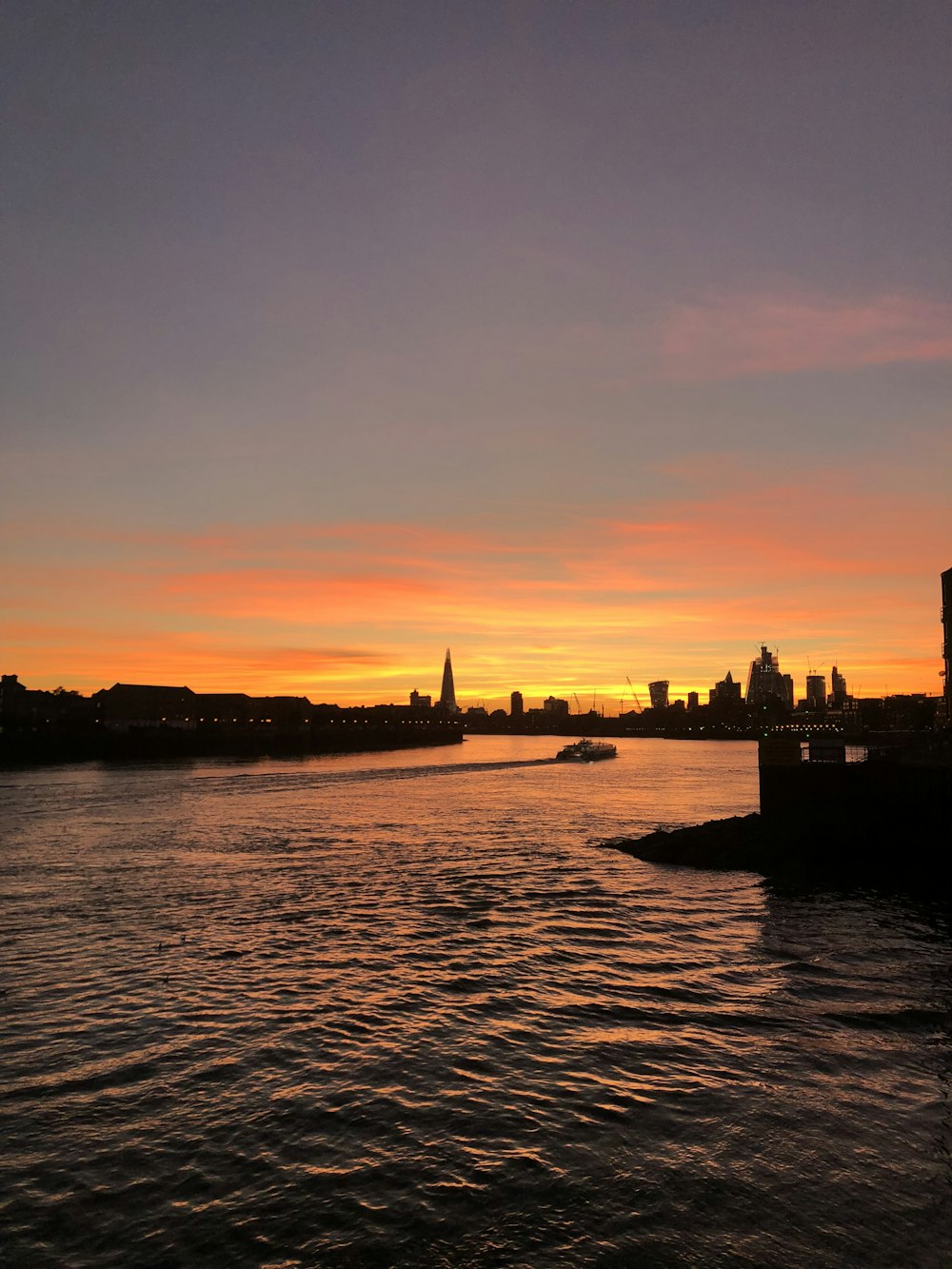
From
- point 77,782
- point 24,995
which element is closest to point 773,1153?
point 24,995

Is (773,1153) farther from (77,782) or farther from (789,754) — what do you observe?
(77,782)

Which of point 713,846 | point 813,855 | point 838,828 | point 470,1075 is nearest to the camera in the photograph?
point 470,1075

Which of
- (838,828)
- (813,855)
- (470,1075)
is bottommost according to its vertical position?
(813,855)

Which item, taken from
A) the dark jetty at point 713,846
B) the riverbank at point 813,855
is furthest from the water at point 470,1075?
the dark jetty at point 713,846

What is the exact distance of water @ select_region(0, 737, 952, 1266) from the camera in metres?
12.8

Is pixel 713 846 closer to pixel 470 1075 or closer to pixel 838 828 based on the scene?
pixel 838 828

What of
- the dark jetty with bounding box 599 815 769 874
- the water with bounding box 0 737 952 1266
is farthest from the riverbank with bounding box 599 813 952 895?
the water with bounding box 0 737 952 1266

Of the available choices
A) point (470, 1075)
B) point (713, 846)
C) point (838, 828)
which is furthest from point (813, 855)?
point (470, 1075)

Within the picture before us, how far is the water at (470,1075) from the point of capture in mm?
12805

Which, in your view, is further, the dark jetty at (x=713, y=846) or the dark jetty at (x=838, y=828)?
the dark jetty at (x=713, y=846)

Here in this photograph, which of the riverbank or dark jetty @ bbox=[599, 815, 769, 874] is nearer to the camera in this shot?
the riverbank

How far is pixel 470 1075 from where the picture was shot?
61.1 feet

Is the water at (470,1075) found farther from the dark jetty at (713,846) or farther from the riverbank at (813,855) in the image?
the dark jetty at (713,846)

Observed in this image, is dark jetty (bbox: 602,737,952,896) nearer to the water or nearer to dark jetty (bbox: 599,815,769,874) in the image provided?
dark jetty (bbox: 599,815,769,874)
